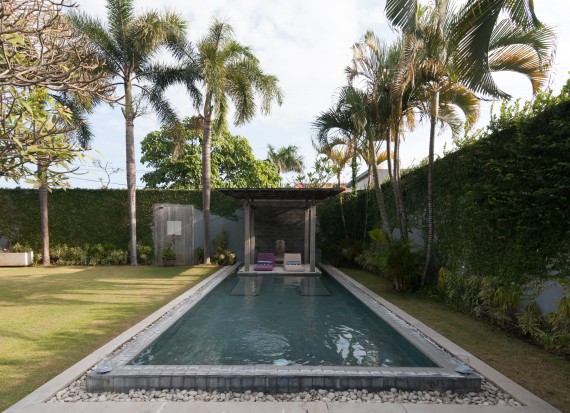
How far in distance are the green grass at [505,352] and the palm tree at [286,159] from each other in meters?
28.3

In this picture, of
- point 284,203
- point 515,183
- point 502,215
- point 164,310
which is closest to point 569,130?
point 515,183

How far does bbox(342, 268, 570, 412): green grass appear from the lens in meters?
3.92

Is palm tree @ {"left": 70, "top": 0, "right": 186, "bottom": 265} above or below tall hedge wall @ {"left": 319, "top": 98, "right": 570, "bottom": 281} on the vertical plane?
above

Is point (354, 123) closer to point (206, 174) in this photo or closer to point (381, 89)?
point (381, 89)

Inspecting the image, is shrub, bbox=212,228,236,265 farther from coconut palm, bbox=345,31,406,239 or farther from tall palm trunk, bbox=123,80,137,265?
coconut palm, bbox=345,31,406,239

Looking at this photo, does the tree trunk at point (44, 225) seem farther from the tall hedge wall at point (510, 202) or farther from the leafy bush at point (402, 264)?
the tall hedge wall at point (510, 202)

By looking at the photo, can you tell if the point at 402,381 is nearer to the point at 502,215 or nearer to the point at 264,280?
the point at 502,215

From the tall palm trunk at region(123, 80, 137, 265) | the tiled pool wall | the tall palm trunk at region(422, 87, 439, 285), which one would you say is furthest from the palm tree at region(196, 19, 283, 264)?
the tiled pool wall

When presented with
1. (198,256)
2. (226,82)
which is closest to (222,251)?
(198,256)

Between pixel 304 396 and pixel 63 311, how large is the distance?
573 centimetres

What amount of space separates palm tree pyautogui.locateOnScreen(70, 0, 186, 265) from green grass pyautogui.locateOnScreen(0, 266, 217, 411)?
12.8 feet

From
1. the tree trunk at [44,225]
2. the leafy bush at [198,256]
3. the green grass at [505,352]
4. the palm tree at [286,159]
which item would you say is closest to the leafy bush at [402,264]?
the green grass at [505,352]

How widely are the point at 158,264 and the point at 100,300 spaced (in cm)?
769

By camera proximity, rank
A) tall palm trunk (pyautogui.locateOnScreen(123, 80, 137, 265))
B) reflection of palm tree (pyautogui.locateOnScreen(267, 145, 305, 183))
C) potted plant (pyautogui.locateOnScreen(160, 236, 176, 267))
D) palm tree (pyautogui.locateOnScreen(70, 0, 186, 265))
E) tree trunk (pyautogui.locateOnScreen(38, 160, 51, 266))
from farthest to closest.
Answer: reflection of palm tree (pyautogui.locateOnScreen(267, 145, 305, 183))
potted plant (pyautogui.locateOnScreen(160, 236, 176, 267))
tree trunk (pyautogui.locateOnScreen(38, 160, 51, 266))
tall palm trunk (pyautogui.locateOnScreen(123, 80, 137, 265))
palm tree (pyautogui.locateOnScreen(70, 0, 186, 265))
